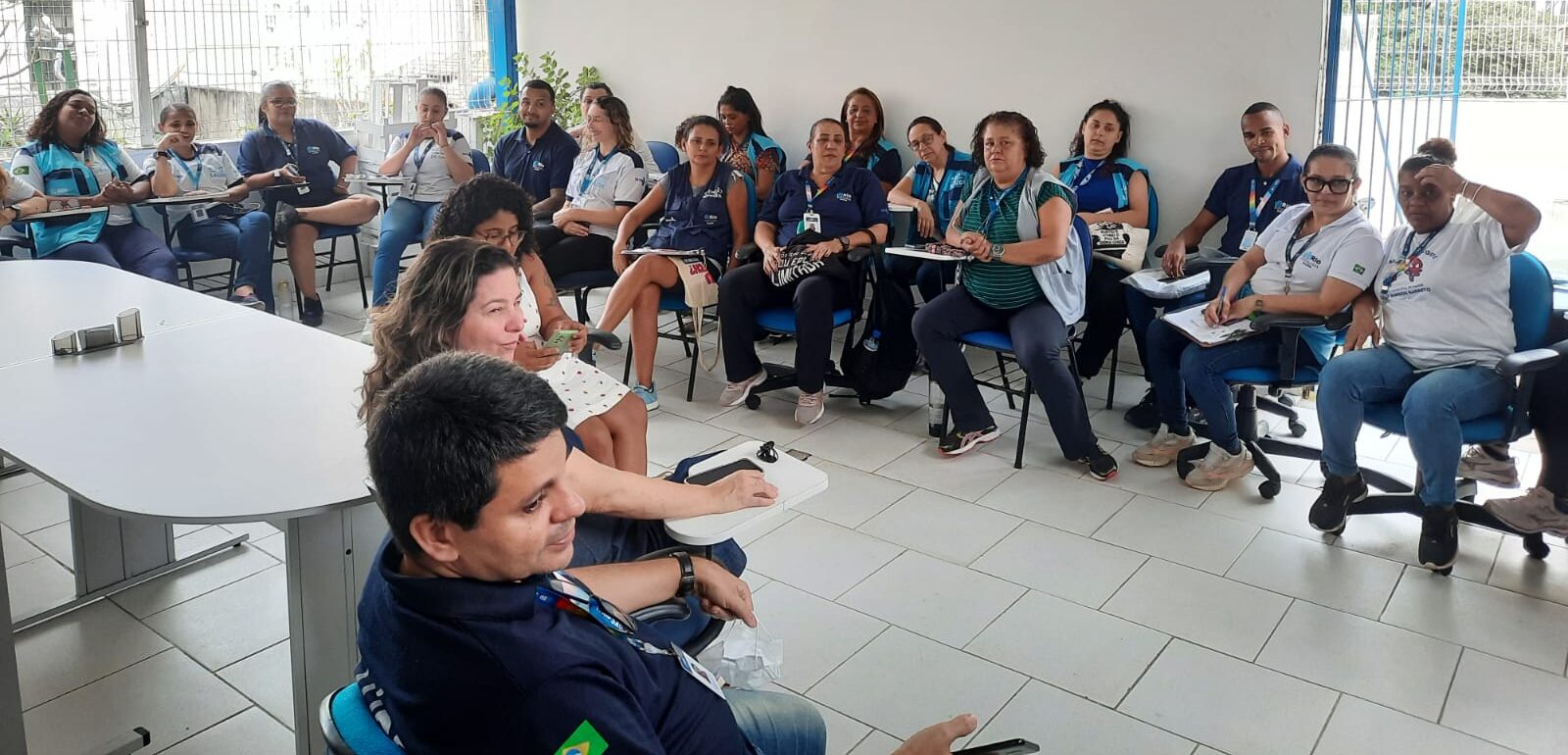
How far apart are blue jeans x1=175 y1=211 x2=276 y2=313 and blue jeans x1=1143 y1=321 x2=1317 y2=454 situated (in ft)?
14.7

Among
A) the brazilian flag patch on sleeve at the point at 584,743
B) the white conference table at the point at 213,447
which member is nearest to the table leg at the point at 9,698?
the white conference table at the point at 213,447

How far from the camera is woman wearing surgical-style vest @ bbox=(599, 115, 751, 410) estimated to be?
16.5 ft

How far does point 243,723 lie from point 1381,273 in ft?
10.9

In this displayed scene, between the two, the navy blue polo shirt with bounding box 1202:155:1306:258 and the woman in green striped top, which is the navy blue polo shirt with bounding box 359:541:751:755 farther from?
the navy blue polo shirt with bounding box 1202:155:1306:258

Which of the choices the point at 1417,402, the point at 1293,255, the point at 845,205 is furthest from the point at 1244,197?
the point at 1417,402

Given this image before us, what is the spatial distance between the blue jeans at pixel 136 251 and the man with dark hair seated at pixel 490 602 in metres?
4.95

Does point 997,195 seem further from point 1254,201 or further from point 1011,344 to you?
point 1254,201

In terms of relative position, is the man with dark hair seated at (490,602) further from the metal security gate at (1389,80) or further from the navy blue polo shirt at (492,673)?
the metal security gate at (1389,80)

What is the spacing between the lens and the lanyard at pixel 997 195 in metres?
4.38

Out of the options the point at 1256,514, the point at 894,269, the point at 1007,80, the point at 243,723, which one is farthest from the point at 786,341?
the point at 243,723

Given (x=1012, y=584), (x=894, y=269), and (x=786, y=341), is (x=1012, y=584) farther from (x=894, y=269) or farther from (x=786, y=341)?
(x=786, y=341)

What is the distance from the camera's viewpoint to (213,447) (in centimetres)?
228

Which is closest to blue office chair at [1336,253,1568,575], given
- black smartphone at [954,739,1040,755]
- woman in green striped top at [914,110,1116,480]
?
woman in green striped top at [914,110,1116,480]

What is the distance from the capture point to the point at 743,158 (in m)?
Answer: 5.38
